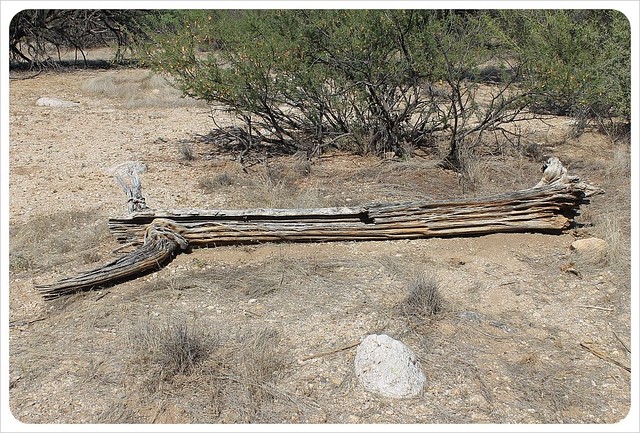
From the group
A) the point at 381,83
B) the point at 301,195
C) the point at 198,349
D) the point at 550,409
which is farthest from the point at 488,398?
the point at 381,83

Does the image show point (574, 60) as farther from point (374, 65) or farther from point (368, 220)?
point (368, 220)

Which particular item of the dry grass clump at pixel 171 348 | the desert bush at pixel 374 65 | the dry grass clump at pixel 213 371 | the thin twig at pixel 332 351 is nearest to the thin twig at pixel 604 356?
the thin twig at pixel 332 351

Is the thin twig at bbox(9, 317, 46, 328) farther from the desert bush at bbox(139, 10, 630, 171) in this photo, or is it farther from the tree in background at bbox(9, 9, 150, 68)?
the tree in background at bbox(9, 9, 150, 68)

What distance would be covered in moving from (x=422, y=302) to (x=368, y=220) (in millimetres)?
1218

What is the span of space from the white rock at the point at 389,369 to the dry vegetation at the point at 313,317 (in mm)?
77

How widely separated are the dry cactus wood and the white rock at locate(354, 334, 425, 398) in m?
1.68

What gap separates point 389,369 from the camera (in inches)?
133

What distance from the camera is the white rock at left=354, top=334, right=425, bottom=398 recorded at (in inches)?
131

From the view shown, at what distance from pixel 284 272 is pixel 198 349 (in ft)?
4.01

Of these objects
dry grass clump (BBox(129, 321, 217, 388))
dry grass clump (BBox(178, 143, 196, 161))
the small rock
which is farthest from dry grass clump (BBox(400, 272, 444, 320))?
dry grass clump (BBox(178, 143, 196, 161))

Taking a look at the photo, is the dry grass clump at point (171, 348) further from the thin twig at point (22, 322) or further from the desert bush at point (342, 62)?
the desert bush at point (342, 62)

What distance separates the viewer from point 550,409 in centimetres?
322

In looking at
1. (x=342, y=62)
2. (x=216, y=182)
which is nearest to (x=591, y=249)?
(x=342, y=62)

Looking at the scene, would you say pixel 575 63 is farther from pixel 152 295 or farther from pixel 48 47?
pixel 48 47
